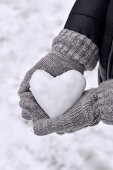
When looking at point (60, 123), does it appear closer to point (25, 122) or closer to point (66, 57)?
point (66, 57)

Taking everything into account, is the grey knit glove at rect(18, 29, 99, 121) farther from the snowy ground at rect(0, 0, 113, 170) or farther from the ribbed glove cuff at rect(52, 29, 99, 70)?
the snowy ground at rect(0, 0, 113, 170)

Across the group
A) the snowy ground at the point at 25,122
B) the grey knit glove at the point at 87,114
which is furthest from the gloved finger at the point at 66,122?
the snowy ground at the point at 25,122

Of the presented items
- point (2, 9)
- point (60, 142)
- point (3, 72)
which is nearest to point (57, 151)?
point (60, 142)

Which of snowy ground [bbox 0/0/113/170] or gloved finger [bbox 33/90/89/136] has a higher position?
gloved finger [bbox 33/90/89/136]

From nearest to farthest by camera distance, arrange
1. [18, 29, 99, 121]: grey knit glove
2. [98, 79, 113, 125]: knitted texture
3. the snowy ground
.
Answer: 1. [98, 79, 113, 125]: knitted texture
2. [18, 29, 99, 121]: grey knit glove
3. the snowy ground

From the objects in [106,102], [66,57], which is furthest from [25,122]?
[106,102]

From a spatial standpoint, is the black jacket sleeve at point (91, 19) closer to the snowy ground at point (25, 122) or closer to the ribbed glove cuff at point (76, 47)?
the ribbed glove cuff at point (76, 47)

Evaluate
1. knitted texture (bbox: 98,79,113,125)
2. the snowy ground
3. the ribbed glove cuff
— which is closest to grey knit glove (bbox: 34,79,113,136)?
knitted texture (bbox: 98,79,113,125)
